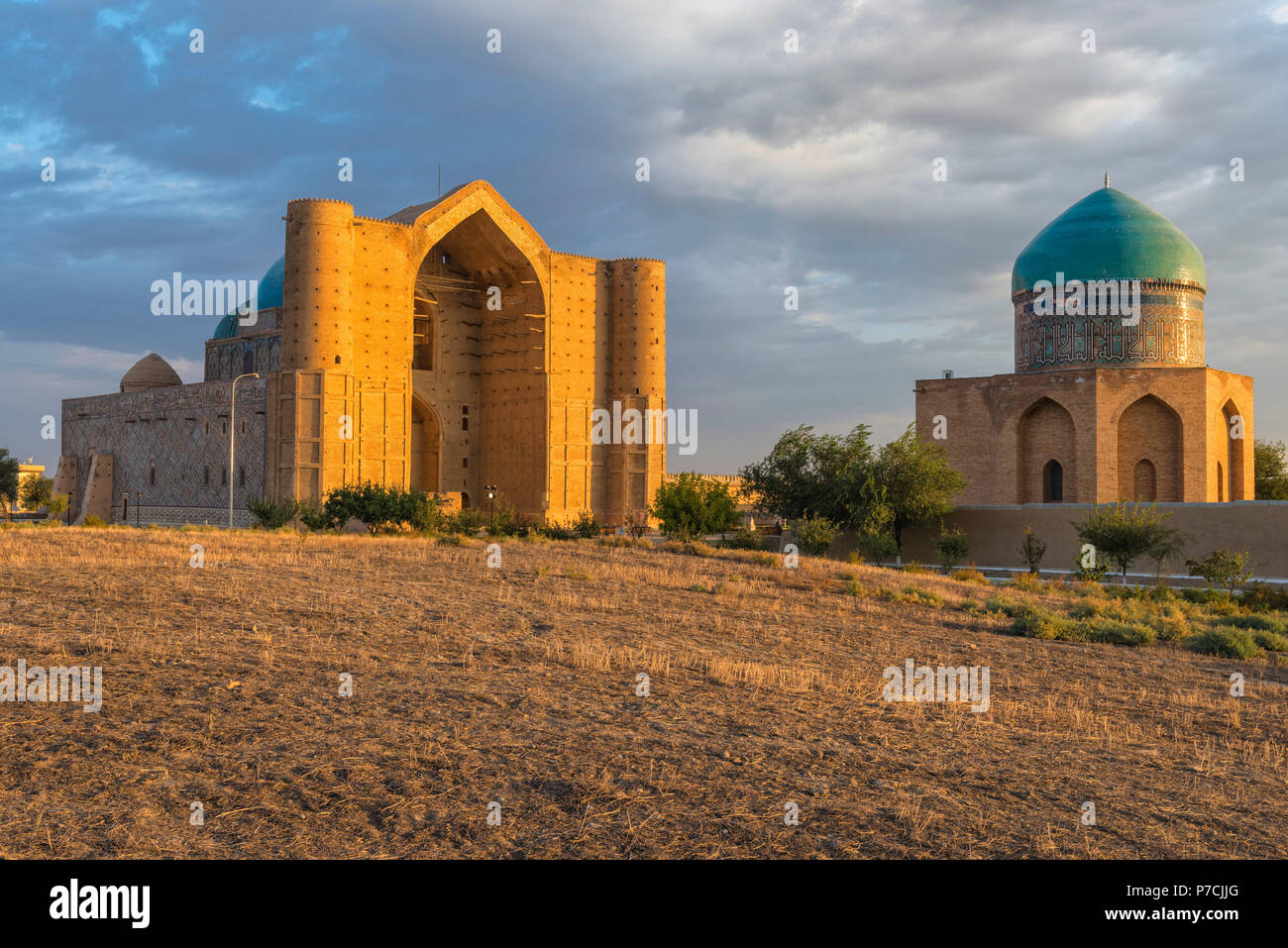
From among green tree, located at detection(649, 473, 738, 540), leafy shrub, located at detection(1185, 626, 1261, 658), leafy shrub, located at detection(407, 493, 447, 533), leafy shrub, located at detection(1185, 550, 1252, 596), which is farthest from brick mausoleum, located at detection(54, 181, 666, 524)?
leafy shrub, located at detection(1185, 626, 1261, 658)

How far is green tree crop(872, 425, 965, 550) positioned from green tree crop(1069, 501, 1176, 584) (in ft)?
15.4

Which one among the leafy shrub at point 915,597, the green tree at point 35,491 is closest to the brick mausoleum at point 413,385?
the green tree at point 35,491

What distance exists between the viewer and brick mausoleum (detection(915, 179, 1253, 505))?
32.2 metres

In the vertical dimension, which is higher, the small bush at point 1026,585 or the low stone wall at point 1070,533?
the low stone wall at point 1070,533

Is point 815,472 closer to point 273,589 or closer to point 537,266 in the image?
point 537,266

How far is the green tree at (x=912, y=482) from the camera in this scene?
28609mm

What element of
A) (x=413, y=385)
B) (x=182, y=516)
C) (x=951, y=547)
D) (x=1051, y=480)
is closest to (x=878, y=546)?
(x=951, y=547)

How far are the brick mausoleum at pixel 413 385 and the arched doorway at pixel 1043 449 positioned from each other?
53.6ft

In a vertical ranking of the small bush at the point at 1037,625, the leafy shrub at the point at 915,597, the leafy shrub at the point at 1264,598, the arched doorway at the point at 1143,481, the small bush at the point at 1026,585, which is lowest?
the leafy shrub at the point at 1264,598

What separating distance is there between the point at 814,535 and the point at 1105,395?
41.4ft

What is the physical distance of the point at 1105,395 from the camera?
1267 inches

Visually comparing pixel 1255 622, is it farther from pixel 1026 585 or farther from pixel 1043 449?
pixel 1043 449

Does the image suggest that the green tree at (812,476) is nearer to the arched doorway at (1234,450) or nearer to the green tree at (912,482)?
the green tree at (912,482)
